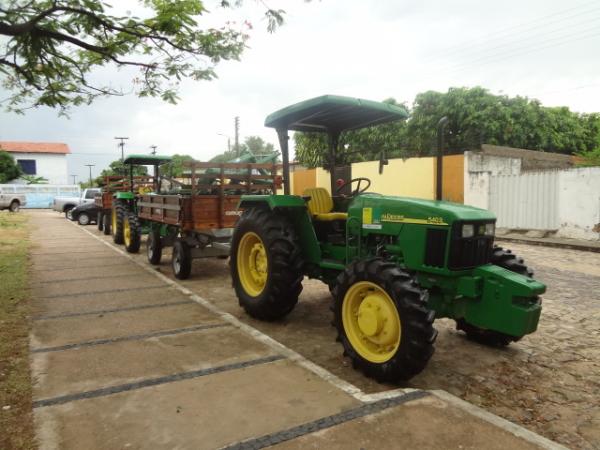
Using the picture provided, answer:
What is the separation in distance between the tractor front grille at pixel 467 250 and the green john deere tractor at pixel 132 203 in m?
8.47

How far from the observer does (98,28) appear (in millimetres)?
7637

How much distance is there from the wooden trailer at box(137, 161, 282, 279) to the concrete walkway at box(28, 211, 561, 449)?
2083mm

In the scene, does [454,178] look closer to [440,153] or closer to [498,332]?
[498,332]

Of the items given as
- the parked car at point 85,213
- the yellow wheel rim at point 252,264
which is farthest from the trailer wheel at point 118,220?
→ the parked car at point 85,213

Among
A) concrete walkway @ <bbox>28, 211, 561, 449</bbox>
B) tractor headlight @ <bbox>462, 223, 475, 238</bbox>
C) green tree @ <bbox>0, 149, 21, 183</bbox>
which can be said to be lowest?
concrete walkway @ <bbox>28, 211, 561, 449</bbox>

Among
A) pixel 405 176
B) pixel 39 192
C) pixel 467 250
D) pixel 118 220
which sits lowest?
pixel 118 220

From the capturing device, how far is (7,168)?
47344 mm

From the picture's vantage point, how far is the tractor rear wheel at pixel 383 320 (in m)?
3.26

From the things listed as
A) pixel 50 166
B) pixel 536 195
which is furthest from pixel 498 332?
pixel 50 166

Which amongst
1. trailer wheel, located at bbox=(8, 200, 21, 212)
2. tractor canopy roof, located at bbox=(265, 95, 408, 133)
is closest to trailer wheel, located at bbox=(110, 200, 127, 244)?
tractor canopy roof, located at bbox=(265, 95, 408, 133)

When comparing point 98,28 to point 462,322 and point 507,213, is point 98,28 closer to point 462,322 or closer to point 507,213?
point 462,322

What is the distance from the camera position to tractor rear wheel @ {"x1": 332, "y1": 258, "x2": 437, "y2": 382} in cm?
326

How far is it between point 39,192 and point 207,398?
4299 centimetres

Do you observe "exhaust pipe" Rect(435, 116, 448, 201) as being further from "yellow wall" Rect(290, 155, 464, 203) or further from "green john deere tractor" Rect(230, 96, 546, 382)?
"yellow wall" Rect(290, 155, 464, 203)
